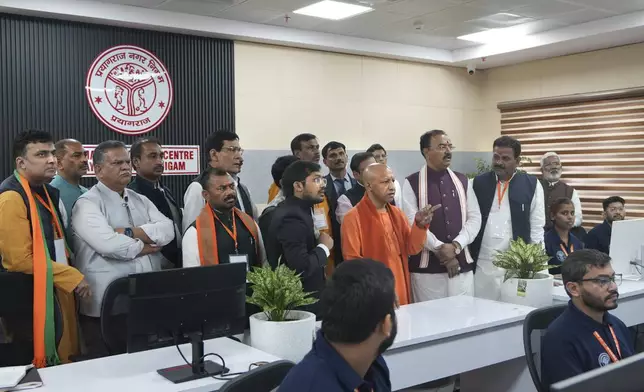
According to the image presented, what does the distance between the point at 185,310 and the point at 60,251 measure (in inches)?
50.2

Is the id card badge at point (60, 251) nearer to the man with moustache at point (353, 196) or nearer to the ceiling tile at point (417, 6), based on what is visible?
the man with moustache at point (353, 196)

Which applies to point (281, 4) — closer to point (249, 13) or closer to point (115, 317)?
point (249, 13)

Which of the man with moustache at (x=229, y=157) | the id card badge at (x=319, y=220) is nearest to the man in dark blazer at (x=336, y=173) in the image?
the man with moustache at (x=229, y=157)

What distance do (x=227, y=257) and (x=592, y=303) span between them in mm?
1713

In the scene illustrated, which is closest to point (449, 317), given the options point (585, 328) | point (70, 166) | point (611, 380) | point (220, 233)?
point (585, 328)

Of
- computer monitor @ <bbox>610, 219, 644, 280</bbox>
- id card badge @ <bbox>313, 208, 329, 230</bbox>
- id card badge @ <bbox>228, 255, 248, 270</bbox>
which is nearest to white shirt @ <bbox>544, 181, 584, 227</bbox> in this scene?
computer monitor @ <bbox>610, 219, 644, 280</bbox>

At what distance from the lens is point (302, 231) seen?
313 cm

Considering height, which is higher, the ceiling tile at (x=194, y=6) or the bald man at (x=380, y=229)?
the ceiling tile at (x=194, y=6)

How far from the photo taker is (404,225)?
145 inches

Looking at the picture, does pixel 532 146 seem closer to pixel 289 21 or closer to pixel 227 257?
pixel 289 21

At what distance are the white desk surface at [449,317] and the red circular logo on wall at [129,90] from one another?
383 centimetres

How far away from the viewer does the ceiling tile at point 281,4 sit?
5.64 meters

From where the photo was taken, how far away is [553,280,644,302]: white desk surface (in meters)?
3.50

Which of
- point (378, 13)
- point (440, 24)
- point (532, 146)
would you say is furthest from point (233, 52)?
point (532, 146)
